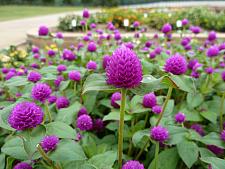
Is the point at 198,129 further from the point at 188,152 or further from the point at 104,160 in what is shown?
the point at 104,160

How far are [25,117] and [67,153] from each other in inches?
7.0

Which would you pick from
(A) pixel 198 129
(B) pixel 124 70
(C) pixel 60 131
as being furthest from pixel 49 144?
(A) pixel 198 129

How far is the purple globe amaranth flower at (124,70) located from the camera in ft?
2.75

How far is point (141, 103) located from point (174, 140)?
0.96 ft

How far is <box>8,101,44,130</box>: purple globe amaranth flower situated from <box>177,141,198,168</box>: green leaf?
58cm

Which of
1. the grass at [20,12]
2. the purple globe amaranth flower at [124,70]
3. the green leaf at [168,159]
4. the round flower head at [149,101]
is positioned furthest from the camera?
the grass at [20,12]

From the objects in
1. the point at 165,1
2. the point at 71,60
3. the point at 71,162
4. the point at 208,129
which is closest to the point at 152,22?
the point at 71,60

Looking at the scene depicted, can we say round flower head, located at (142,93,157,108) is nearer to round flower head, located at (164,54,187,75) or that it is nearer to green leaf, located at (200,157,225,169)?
round flower head, located at (164,54,187,75)

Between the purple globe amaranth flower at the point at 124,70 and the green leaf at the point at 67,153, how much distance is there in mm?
253

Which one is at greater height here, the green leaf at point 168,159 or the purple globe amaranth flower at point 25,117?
the purple globe amaranth flower at point 25,117

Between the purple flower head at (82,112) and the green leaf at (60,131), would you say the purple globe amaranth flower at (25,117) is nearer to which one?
A: the green leaf at (60,131)

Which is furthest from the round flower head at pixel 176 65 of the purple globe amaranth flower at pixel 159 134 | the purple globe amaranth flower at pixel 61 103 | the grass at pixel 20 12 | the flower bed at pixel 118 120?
the grass at pixel 20 12

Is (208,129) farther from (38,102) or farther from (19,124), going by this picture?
(19,124)

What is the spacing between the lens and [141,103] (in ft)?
4.55
